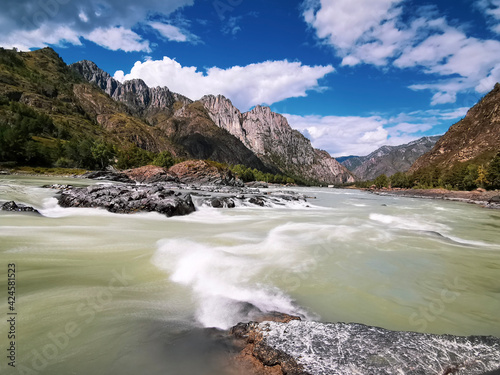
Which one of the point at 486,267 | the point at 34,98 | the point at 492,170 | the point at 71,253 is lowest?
the point at 486,267

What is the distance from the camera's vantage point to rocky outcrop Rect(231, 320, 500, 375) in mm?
4027

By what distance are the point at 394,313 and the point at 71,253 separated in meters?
11.4

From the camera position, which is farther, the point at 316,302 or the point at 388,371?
the point at 316,302

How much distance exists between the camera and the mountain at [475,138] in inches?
5994

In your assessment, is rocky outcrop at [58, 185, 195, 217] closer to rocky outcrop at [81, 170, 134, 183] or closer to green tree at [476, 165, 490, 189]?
rocky outcrop at [81, 170, 134, 183]

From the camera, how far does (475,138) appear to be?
555 feet

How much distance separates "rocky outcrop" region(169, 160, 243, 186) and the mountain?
12403 cm

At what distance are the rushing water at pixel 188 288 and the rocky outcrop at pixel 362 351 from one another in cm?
125

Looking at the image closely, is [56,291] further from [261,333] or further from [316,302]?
[316,302]

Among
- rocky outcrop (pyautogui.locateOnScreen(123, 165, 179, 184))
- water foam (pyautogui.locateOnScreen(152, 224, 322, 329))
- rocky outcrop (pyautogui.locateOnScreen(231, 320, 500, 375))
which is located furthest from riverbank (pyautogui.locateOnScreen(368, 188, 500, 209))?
rocky outcrop (pyautogui.locateOnScreen(123, 165, 179, 184))

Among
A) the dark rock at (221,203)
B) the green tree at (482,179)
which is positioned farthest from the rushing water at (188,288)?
the green tree at (482,179)

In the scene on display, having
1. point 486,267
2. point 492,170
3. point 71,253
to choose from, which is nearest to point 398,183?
point 492,170

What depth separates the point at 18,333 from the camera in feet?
17.0

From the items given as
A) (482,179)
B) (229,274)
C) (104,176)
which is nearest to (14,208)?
(229,274)
